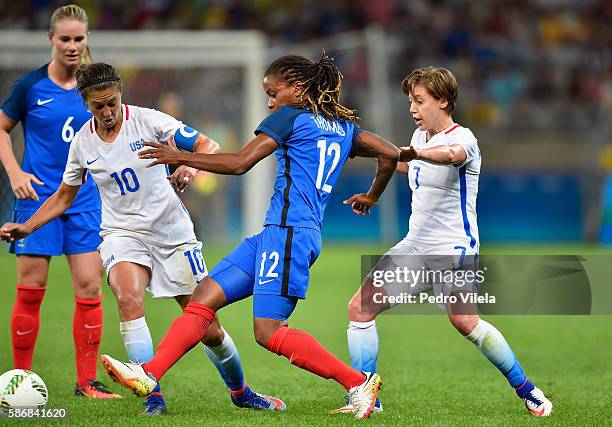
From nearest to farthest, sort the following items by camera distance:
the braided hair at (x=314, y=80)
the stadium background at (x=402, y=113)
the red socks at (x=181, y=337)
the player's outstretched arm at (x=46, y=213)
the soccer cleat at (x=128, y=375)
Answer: the soccer cleat at (x=128, y=375) < the red socks at (x=181, y=337) < the braided hair at (x=314, y=80) < the player's outstretched arm at (x=46, y=213) < the stadium background at (x=402, y=113)

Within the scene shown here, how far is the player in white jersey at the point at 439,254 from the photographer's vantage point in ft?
20.0

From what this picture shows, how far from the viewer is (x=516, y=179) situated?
68.1ft

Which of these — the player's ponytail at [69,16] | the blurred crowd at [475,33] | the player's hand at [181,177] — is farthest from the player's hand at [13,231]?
the blurred crowd at [475,33]

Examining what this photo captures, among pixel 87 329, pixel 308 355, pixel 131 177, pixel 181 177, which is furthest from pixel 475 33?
pixel 308 355

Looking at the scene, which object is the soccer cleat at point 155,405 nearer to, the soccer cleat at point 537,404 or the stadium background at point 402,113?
the soccer cleat at point 537,404

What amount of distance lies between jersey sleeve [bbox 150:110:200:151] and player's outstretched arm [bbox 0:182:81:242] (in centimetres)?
62

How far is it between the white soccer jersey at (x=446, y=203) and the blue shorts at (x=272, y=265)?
2.85 ft

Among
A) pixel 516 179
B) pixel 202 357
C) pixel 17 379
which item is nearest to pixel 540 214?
pixel 516 179

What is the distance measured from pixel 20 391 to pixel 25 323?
4.29 ft

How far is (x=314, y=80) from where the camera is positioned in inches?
225

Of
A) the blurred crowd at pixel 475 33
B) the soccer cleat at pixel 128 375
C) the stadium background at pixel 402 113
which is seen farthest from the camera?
the blurred crowd at pixel 475 33

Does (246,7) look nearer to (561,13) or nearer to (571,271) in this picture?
(561,13)

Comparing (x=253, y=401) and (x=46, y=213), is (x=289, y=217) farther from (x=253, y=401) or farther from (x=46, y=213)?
(x=46, y=213)

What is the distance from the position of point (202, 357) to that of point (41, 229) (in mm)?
2286
